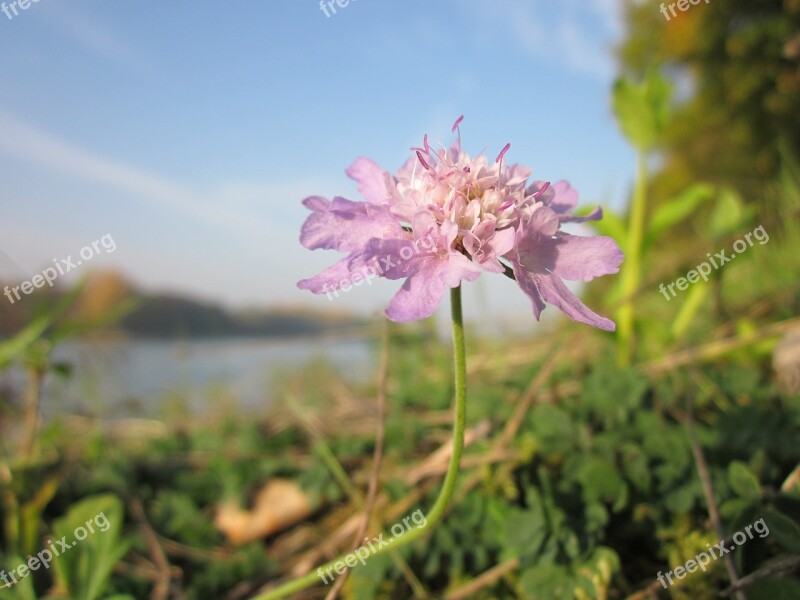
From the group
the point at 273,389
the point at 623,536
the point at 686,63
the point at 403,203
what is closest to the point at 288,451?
the point at 623,536

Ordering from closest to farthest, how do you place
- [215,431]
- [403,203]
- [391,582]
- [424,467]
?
1. [403,203]
2. [391,582]
3. [424,467]
4. [215,431]

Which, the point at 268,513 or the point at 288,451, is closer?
the point at 268,513

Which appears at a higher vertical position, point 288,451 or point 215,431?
point 215,431

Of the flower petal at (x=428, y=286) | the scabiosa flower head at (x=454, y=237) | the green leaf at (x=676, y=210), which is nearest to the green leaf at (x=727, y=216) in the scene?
the green leaf at (x=676, y=210)

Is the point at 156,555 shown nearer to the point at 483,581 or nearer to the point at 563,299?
the point at 483,581

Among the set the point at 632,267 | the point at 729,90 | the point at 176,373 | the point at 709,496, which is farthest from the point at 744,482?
the point at 729,90

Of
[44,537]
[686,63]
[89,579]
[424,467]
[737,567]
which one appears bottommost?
[737,567]

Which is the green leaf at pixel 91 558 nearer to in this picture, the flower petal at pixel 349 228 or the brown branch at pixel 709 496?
the flower petal at pixel 349 228

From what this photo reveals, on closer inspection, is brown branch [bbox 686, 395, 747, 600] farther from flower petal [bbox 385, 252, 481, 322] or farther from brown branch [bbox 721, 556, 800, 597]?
flower petal [bbox 385, 252, 481, 322]

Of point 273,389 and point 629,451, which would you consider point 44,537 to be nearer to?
point 629,451
